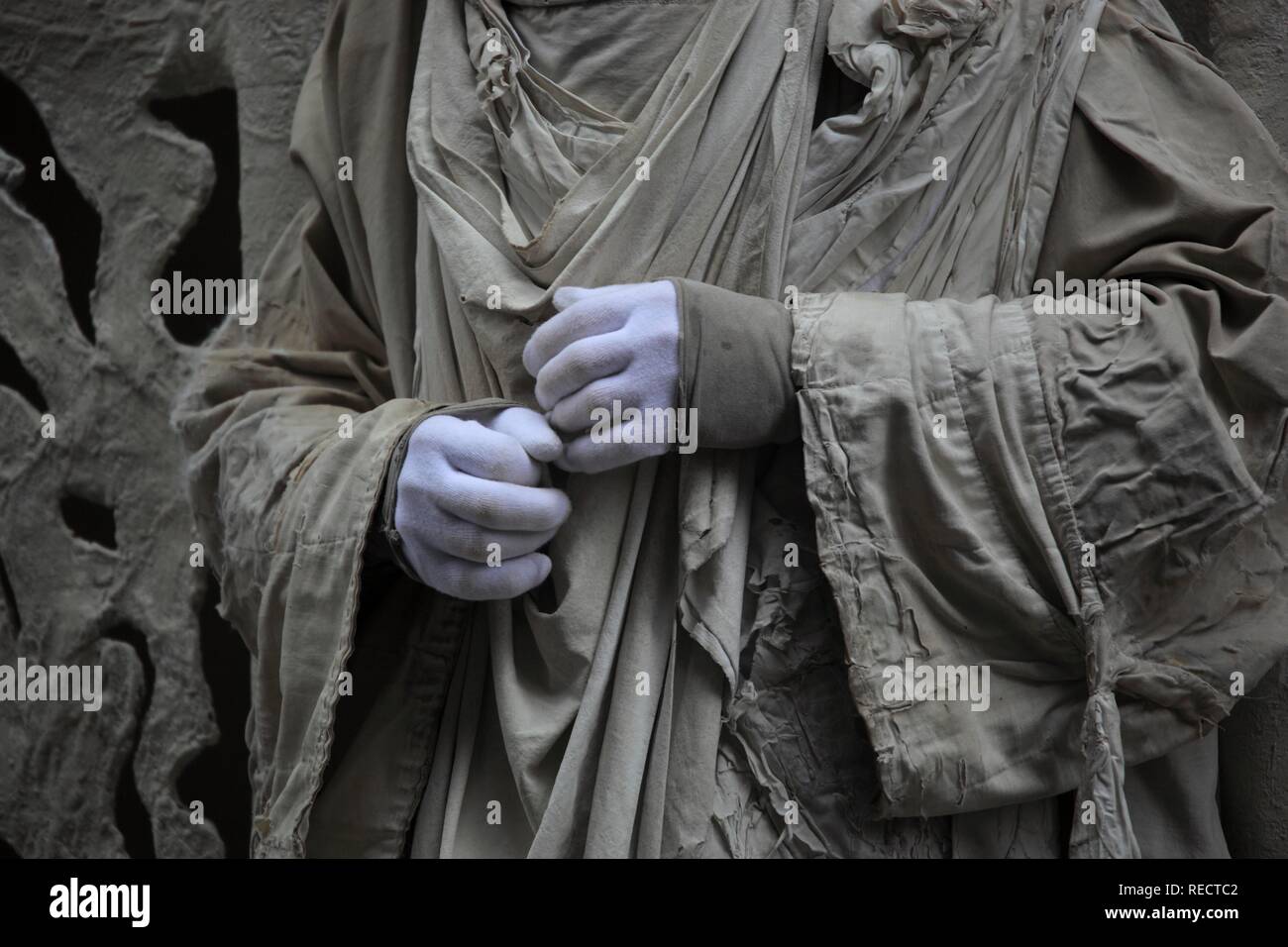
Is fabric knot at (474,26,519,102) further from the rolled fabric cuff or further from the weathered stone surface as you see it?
the weathered stone surface

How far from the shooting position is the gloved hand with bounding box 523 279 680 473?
1.23 m

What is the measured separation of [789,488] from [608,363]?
0.20 meters

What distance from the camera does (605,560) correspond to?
1294 mm

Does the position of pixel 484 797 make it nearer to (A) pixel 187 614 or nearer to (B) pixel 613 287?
(B) pixel 613 287

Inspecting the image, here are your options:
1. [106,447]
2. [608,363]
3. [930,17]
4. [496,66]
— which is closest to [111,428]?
[106,447]

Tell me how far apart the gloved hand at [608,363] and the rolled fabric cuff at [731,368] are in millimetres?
13

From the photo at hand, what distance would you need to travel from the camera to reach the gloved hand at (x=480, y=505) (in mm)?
1233

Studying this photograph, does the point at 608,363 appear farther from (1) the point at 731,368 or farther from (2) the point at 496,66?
(2) the point at 496,66

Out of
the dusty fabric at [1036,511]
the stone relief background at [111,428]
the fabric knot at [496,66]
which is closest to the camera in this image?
the dusty fabric at [1036,511]

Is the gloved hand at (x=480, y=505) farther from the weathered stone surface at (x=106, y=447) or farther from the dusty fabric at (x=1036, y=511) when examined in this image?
the weathered stone surface at (x=106, y=447)

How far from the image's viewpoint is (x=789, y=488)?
4.34 feet

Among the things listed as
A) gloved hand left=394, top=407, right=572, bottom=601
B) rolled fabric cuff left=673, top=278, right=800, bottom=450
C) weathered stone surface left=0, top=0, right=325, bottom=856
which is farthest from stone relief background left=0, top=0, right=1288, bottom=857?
rolled fabric cuff left=673, top=278, right=800, bottom=450

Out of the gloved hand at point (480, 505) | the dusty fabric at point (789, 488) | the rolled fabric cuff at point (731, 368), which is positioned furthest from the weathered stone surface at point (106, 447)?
the rolled fabric cuff at point (731, 368)
